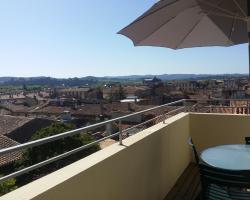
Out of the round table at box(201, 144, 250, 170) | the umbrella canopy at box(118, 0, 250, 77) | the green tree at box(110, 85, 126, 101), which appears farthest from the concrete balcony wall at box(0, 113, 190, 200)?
the green tree at box(110, 85, 126, 101)

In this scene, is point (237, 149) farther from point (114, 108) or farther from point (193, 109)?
point (114, 108)

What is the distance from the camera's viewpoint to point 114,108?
45.8m

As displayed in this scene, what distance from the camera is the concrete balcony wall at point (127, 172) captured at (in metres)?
1.92

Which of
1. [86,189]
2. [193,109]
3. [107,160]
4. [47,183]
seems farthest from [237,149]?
[193,109]

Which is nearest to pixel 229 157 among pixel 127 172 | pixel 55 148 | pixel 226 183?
pixel 226 183

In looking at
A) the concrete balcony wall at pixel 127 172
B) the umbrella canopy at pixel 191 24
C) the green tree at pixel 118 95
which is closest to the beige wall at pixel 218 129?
the concrete balcony wall at pixel 127 172

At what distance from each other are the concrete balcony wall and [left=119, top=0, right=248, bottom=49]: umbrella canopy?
97cm

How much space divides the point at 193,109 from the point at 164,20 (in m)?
2.17

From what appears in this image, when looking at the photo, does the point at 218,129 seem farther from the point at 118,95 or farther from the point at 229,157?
the point at 118,95

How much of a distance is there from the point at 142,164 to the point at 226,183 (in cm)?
111

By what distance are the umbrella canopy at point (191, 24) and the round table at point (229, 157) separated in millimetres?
1188

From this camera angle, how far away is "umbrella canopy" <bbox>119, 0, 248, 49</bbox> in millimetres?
3426

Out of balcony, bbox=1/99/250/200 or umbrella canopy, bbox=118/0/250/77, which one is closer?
balcony, bbox=1/99/250/200

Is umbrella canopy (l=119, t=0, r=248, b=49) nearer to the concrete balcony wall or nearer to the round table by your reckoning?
the concrete balcony wall
